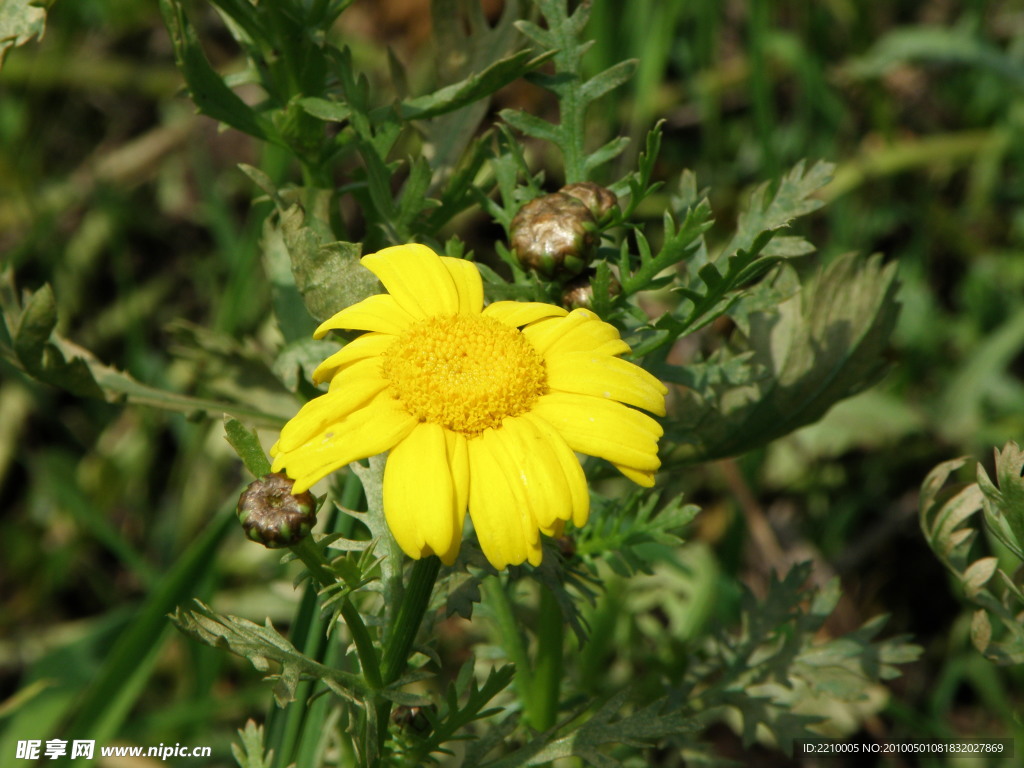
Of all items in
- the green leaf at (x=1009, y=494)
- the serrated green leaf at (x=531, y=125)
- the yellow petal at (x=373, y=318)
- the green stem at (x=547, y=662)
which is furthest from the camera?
the green stem at (x=547, y=662)

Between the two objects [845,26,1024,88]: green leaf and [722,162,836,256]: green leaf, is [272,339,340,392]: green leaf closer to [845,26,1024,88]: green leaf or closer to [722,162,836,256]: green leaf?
[722,162,836,256]: green leaf

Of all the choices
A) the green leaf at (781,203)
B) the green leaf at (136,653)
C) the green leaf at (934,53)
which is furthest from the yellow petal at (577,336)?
the green leaf at (934,53)

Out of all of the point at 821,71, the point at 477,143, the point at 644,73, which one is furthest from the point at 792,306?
the point at 821,71

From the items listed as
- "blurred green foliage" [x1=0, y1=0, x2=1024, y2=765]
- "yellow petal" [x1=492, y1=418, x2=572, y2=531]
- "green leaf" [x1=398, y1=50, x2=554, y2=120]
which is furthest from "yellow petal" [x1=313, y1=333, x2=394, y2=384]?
"blurred green foliage" [x1=0, y1=0, x2=1024, y2=765]

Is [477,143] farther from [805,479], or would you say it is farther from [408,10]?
[408,10]

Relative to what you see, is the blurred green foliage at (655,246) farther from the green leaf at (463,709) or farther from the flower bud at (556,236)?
the flower bud at (556,236)
